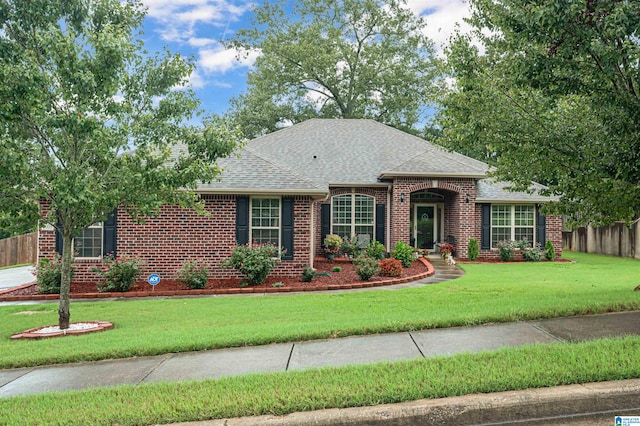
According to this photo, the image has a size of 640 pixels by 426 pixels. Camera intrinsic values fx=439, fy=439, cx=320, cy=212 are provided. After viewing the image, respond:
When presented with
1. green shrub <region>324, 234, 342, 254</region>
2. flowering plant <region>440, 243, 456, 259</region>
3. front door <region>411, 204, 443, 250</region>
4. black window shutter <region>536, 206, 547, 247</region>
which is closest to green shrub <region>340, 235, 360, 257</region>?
green shrub <region>324, 234, 342, 254</region>

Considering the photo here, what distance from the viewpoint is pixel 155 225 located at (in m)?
12.8

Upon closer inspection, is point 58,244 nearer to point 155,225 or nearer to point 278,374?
point 155,225

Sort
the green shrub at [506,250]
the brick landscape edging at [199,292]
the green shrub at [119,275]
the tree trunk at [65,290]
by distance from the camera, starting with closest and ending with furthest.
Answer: the tree trunk at [65,290] < the brick landscape edging at [199,292] < the green shrub at [119,275] < the green shrub at [506,250]

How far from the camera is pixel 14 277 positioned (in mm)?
15305

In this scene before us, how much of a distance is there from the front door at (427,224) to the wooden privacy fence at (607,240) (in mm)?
7477

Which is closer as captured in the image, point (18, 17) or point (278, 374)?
point (278, 374)

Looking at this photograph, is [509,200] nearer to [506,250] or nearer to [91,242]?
[506,250]

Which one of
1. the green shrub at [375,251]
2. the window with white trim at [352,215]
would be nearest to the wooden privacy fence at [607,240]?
the green shrub at [375,251]

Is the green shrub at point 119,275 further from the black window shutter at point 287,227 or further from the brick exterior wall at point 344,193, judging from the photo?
the brick exterior wall at point 344,193

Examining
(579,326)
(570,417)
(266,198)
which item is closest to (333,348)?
(570,417)

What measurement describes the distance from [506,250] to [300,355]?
14.5m

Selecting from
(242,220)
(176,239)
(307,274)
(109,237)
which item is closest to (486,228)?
(307,274)

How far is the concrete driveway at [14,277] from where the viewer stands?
13.5 m

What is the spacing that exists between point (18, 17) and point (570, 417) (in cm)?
928
